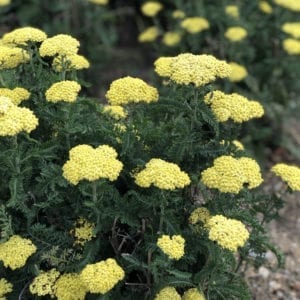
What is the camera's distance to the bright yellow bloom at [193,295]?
9.73 feet

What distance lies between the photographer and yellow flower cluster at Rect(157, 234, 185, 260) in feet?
8.98

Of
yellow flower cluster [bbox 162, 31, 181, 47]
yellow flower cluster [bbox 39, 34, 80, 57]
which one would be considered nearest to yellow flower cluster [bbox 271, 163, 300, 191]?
yellow flower cluster [bbox 39, 34, 80, 57]

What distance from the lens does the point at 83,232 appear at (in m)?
3.06

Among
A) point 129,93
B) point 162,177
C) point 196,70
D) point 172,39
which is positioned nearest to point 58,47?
point 129,93

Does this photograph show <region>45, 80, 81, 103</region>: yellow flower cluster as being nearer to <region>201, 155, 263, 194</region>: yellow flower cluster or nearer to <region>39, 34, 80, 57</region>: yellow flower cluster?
<region>39, 34, 80, 57</region>: yellow flower cluster

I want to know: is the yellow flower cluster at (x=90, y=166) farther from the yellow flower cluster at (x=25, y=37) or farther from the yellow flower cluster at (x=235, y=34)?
the yellow flower cluster at (x=235, y=34)

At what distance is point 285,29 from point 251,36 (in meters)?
0.51

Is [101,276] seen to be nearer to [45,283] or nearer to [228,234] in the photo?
[45,283]

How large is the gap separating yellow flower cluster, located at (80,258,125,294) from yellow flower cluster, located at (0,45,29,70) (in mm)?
1385

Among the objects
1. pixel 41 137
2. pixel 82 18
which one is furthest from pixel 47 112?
pixel 82 18

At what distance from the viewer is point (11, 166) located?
294 centimetres

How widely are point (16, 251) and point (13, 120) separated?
695 millimetres

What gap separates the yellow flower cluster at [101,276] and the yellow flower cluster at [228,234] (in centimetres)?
50

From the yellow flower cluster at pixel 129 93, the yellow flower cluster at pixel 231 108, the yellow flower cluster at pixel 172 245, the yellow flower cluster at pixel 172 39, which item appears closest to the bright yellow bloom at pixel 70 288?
the yellow flower cluster at pixel 172 245
